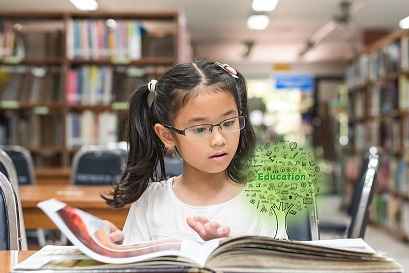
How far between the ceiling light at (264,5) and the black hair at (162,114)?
7.01 m

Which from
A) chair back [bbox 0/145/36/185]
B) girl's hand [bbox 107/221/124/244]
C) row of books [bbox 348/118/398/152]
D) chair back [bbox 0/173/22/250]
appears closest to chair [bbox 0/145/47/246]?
chair back [bbox 0/145/36/185]

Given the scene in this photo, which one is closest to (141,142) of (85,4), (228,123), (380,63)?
(228,123)

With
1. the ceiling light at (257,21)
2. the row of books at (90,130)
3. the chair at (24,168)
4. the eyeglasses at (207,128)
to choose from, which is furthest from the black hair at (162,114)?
the ceiling light at (257,21)

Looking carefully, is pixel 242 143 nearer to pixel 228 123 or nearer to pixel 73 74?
pixel 228 123

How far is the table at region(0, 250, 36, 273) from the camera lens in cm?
123

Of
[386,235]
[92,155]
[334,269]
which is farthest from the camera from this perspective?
[386,235]

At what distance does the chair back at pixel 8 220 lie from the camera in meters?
1.59

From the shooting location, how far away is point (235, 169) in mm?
1623

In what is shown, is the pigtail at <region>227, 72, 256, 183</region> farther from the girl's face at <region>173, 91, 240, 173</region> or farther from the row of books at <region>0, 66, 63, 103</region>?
the row of books at <region>0, 66, 63, 103</region>

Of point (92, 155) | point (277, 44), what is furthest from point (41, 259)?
point (277, 44)

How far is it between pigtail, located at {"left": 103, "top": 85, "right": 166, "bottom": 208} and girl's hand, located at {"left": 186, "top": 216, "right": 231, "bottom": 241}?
0.44 metres

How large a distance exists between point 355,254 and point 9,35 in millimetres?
5237

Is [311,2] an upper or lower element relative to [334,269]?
upper

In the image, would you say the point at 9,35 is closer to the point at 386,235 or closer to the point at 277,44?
the point at 386,235
